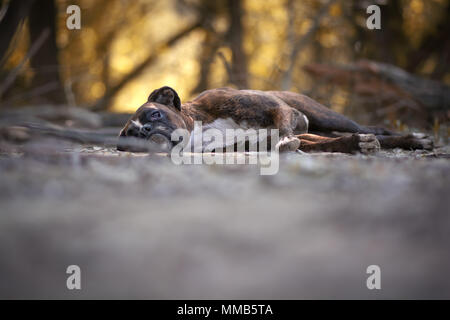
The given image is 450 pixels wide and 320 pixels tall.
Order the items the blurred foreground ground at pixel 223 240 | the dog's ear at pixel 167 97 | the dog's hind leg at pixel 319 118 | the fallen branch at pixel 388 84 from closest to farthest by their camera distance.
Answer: the blurred foreground ground at pixel 223 240 < the dog's ear at pixel 167 97 < the dog's hind leg at pixel 319 118 < the fallen branch at pixel 388 84

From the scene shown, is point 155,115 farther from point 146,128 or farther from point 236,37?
point 236,37

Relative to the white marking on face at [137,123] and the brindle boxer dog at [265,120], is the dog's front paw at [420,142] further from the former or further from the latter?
the white marking on face at [137,123]

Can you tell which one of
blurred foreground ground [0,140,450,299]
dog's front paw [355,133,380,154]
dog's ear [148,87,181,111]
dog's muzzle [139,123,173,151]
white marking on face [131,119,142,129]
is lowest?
blurred foreground ground [0,140,450,299]

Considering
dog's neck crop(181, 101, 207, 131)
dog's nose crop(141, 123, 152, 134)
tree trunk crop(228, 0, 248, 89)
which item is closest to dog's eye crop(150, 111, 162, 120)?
dog's nose crop(141, 123, 152, 134)

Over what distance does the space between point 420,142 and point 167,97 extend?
2.33 m

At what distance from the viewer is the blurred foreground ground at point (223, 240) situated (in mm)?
1147

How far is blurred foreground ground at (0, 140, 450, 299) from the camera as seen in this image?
115 centimetres

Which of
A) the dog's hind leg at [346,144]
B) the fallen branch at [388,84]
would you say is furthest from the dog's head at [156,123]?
the fallen branch at [388,84]

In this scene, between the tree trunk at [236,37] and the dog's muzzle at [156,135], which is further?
the tree trunk at [236,37]

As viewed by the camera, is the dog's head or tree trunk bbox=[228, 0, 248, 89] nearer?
the dog's head

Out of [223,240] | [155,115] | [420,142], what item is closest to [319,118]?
[420,142]

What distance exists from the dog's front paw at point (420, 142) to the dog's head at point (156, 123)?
207 cm

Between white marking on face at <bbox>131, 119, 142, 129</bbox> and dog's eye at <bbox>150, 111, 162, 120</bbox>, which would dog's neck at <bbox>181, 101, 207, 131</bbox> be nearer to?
dog's eye at <bbox>150, 111, 162, 120</bbox>

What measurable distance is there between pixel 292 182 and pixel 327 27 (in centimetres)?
1004
